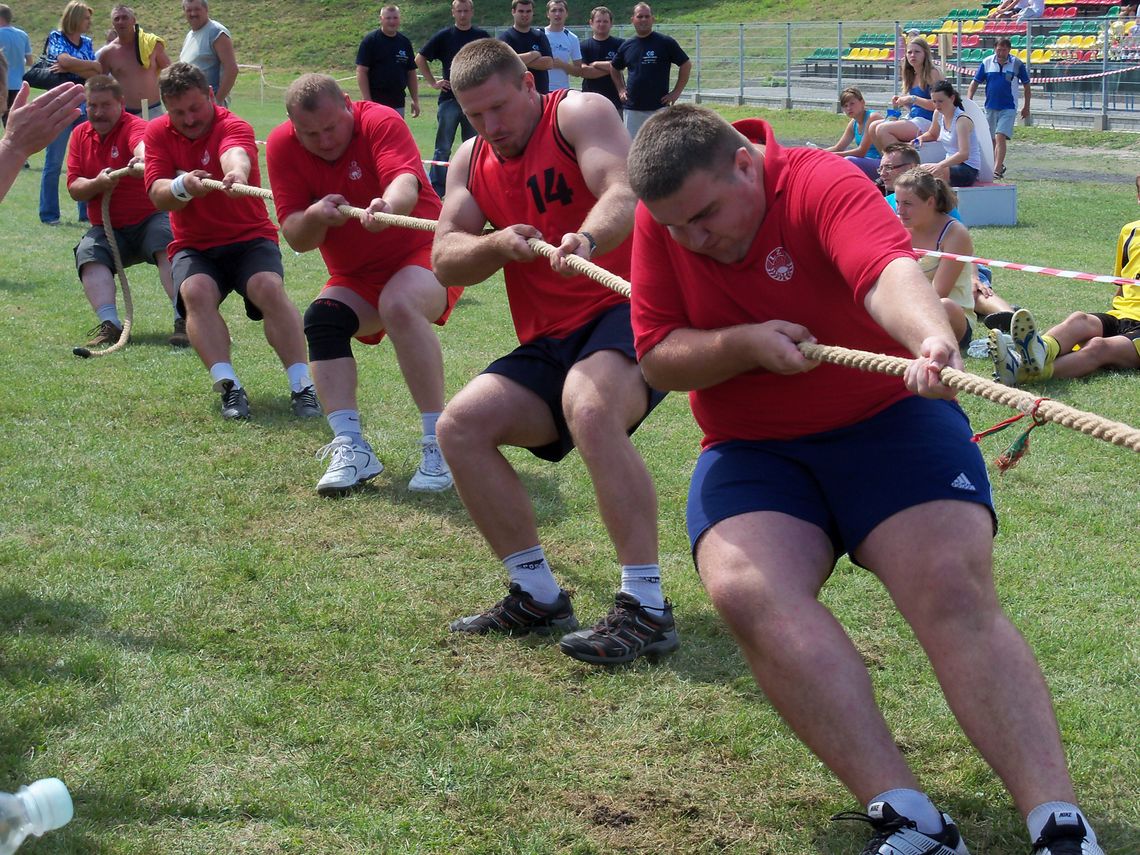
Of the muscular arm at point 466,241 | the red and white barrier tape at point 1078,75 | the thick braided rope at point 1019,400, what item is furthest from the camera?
the red and white barrier tape at point 1078,75

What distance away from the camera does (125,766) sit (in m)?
3.23

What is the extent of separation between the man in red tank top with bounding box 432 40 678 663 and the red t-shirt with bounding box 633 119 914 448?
72 centimetres

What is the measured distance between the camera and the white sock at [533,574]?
13.4ft

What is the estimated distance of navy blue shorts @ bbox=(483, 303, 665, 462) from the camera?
4094mm

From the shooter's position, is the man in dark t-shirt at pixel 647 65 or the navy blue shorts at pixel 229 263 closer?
the navy blue shorts at pixel 229 263

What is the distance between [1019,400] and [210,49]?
36.3 feet

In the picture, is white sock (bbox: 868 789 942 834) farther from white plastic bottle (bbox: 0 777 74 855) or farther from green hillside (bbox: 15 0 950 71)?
green hillside (bbox: 15 0 950 71)

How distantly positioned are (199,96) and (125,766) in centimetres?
454

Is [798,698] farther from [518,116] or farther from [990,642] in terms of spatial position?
[518,116]

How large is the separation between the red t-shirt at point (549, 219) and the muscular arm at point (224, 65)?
7979 millimetres

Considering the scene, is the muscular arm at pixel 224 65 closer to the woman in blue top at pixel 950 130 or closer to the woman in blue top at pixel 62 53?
the woman in blue top at pixel 62 53

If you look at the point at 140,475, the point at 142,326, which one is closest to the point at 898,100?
the point at 142,326

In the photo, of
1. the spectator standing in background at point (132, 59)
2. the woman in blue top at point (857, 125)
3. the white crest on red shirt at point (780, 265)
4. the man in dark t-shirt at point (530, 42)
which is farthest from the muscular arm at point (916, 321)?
the man in dark t-shirt at point (530, 42)

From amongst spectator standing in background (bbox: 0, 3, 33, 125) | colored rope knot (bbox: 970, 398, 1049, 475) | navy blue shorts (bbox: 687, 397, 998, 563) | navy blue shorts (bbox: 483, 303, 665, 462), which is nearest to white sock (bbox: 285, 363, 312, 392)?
navy blue shorts (bbox: 483, 303, 665, 462)
